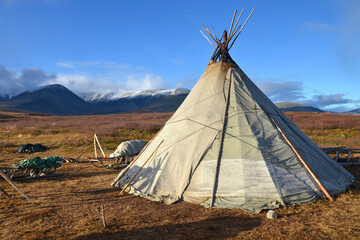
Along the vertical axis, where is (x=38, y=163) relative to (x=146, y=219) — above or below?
above

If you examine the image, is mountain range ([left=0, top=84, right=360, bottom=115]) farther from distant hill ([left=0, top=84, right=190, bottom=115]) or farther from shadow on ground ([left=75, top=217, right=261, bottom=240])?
shadow on ground ([left=75, top=217, right=261, bottom=240])

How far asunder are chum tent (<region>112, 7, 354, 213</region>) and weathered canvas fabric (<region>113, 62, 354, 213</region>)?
26 mm

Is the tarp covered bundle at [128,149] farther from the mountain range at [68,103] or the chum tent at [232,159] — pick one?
the mountain range at [68,103]

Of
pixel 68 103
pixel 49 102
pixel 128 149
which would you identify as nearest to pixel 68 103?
pixel 68 103

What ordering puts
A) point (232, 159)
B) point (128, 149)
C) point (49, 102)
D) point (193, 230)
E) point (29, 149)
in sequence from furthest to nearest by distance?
1. point (49, 102)
2. point (29, 149)
3. point (128, 149)
4. point (232, 159)
5. point (193, 230)

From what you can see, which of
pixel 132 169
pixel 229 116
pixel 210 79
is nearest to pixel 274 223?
pixel 229 116

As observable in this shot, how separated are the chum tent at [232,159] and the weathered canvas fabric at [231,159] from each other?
26 millimetres

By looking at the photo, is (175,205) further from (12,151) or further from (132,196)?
(12,151)

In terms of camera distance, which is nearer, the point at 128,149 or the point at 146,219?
the point at 146,219

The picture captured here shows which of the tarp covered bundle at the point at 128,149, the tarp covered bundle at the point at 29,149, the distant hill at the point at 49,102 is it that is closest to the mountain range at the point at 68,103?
the distant hill at the point at 49,102

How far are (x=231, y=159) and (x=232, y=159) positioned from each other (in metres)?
0.03

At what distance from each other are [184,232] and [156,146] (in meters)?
3.63

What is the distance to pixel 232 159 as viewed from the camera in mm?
6949

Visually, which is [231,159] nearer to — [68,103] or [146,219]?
[146,219]
